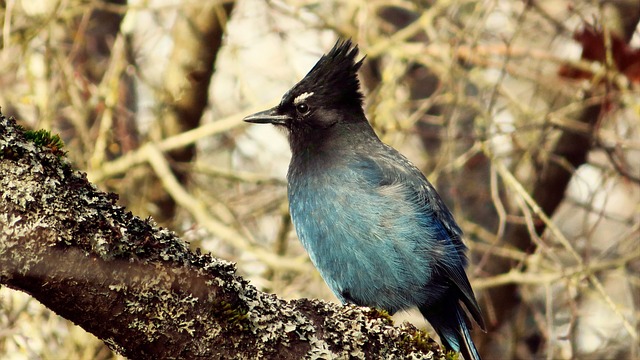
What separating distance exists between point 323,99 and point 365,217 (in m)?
0.92

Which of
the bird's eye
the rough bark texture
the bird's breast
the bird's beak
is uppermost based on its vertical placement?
the bird's beak

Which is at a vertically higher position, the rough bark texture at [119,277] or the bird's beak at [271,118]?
the bird's beak at [271,118]

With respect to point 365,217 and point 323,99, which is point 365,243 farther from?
point 323,99

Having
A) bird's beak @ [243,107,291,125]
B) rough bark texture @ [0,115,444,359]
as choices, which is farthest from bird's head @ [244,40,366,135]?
rough bark texture @ [0,115,444,359]

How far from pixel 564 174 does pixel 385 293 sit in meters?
2.81

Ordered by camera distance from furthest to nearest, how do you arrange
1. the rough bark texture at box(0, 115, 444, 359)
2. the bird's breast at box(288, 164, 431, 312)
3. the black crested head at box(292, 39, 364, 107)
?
the black crested head at box(292, 39, 364, 107) → the bird's breast at box(288, 164, 431, 312) → the rough bark texture at box(0, 115, 444, 359)

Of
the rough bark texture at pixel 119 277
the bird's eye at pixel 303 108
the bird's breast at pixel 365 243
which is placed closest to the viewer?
the rough bark texture at pixel 119 277

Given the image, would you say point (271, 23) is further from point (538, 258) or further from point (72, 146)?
point (538, 258)

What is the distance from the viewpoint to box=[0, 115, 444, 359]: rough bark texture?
182cm

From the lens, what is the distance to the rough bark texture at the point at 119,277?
5.98 ft

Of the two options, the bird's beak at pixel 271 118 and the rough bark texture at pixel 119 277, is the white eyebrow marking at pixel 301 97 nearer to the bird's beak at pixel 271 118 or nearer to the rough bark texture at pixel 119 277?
the bird's beak at pixel 271 118

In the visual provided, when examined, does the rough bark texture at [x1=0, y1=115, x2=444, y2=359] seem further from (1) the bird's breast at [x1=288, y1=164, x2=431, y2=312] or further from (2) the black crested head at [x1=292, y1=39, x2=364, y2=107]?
(2) the black crested head at [x1=292, y1=39, x2=364, y2=107]

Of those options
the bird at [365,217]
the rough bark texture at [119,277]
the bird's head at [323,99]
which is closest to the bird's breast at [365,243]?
the bird at [365,217]

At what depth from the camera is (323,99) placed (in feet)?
14.6
